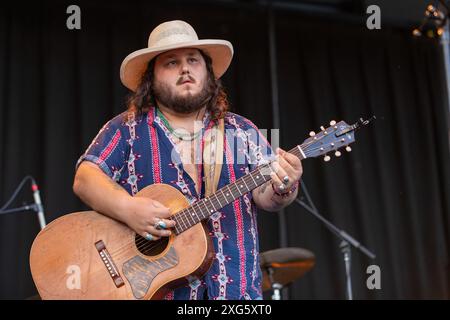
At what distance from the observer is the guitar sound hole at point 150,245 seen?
7.51 feet

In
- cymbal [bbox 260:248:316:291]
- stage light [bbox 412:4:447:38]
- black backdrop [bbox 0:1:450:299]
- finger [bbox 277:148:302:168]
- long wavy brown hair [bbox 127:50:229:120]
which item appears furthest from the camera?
black backdrop [bbox 0:1:450:299]

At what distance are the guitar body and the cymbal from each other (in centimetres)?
144

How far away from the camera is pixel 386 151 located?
5207 millimetres

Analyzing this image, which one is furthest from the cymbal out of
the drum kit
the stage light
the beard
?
the stage light

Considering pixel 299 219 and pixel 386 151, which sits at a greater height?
pixel 386 151

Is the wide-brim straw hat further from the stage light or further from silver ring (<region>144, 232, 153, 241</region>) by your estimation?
the stage light

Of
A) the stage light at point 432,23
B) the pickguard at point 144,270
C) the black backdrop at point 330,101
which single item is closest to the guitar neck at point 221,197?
the pickguard at point 144,270

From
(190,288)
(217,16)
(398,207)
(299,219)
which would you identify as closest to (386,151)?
(398,207)

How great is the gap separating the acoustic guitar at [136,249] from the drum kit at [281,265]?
1429mm

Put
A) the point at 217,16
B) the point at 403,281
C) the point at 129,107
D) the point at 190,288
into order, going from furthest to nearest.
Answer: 1. the point at 403,281
2. the point at 217,16
3. the point at 129,107
4. the point at 190,288

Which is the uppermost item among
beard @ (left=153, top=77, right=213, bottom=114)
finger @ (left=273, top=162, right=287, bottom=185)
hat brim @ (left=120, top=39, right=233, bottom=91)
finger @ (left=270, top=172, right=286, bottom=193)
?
hat brim @ (left=120, top=39, right=233, bottom=91)

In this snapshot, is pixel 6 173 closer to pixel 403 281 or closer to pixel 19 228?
pixel 19 228

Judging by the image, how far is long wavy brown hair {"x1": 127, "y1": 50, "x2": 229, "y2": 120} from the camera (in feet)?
8.30

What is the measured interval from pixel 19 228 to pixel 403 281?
9.61 feet
